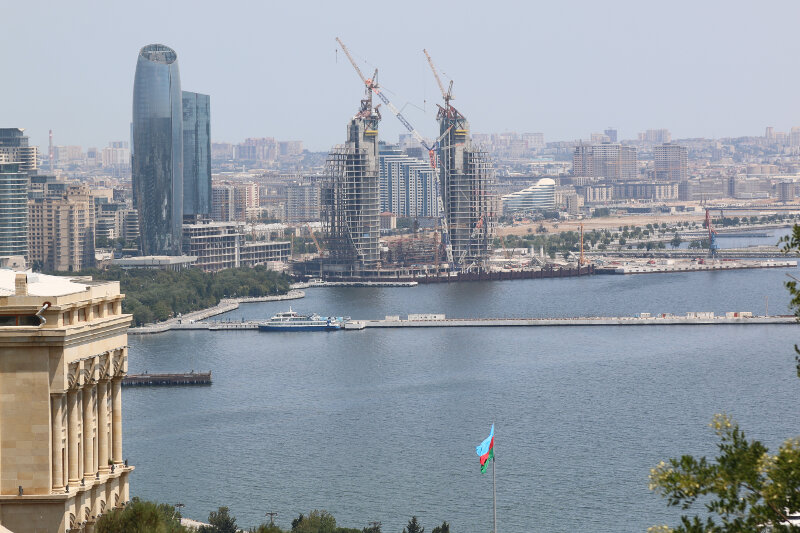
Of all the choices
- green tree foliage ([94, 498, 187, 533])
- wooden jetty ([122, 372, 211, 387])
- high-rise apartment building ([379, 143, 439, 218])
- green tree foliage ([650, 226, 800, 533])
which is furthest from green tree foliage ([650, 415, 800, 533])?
high-rise apartment building ([379, 143, 439, 218])

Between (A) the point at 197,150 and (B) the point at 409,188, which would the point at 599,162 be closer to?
(B) the point at 409,188

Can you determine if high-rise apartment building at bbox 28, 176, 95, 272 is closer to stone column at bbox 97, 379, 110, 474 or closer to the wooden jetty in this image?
the wooden jetty

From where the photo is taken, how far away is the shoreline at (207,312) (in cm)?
4297

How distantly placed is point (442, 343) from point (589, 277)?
24021mm

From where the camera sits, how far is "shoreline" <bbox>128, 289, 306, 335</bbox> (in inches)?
1692

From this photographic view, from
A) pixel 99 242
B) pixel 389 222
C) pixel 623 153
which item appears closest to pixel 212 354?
pixel 99 242

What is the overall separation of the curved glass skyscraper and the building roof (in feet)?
171

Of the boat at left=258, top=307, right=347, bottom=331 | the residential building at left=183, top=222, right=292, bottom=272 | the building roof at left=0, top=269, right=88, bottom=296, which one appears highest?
the building roof at left=0, top=269, right=88, bottom=296

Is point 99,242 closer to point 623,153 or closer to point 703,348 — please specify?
point 703,348

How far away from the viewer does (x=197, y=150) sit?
7225 centimetres

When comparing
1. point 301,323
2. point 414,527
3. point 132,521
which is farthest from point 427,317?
point 132,521

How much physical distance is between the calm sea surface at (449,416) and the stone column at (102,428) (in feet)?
31.7

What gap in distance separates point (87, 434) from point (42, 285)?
92cm

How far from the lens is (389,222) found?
8925 cm
